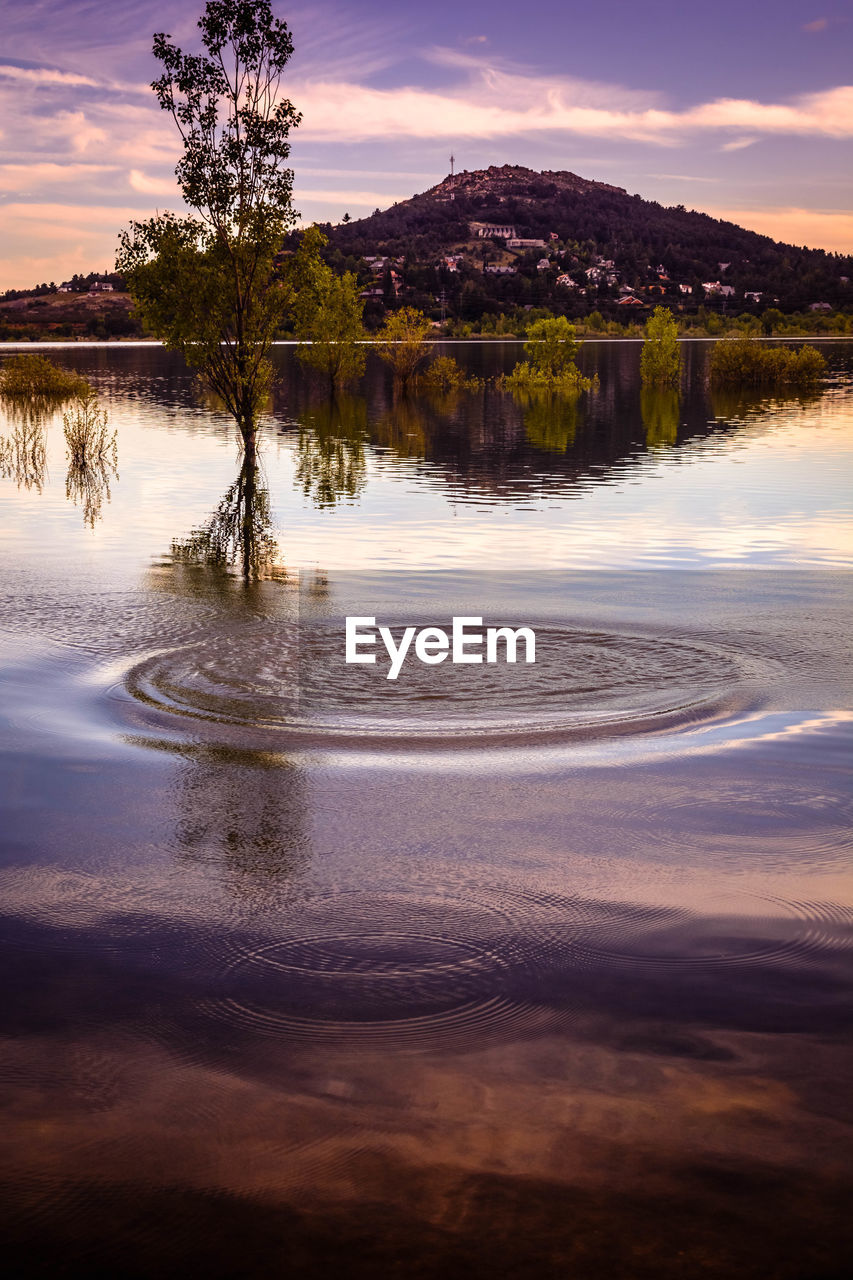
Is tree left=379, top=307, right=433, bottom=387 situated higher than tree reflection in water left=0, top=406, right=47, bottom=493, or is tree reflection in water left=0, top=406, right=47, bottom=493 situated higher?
tree left=379, top=307, right=433, bottom=387

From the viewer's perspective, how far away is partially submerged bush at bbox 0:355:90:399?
6175 cm

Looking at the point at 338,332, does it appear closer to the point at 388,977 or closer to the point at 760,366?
the point at 760,366

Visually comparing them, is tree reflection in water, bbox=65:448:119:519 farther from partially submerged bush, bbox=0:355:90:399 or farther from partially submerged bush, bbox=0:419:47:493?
partially submerged bush, bbox=0:355:90:399

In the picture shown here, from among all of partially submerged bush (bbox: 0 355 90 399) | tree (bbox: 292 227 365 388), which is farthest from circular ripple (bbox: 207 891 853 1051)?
partially submerged bush (bbox: 0 355 90 399)

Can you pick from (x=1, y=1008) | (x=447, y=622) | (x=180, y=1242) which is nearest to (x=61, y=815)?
(x=1, y=1008)

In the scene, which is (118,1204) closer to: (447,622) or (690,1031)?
(690,1031)

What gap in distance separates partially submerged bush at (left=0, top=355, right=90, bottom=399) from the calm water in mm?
47117


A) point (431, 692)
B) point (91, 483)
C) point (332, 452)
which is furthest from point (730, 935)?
point (332, 452)

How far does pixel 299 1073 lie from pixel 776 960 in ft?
8.66

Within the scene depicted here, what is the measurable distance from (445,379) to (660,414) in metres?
24.4

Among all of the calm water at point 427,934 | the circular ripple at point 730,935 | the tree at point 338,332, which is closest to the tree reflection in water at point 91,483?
the calm water at point 427,934

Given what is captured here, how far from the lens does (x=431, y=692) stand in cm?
1222

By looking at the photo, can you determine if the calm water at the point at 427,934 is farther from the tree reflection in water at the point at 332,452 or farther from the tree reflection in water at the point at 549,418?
the tree reflection in water at the point at 549,418

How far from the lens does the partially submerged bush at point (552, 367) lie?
73062mm
